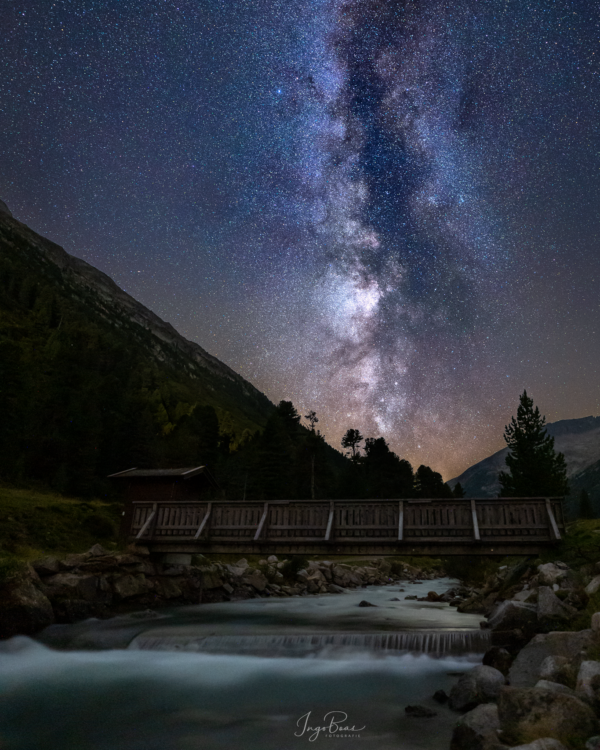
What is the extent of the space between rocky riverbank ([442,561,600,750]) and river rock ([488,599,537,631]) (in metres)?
0.02

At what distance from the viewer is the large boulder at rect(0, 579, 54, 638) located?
16.7 m

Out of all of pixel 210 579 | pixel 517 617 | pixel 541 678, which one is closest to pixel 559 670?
pixel 541 678

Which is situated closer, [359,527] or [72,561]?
[359,527]

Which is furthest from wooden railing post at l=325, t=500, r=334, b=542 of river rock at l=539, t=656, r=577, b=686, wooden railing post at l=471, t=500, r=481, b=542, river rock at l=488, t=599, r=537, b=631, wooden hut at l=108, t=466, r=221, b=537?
wooden hut at l=108, t=466, r=221, b=537

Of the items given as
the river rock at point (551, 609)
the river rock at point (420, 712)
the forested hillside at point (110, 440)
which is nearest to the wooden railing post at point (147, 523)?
the river rock at point (420, 712)

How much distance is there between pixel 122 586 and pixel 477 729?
63.6 ft

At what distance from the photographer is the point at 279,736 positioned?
9414 millimetres

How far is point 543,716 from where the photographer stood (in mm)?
6469

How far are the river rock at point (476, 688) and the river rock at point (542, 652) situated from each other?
0.31 meters

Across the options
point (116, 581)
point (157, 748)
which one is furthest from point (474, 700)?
point (116, 581)

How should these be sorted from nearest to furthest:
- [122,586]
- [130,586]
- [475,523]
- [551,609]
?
[551,609], [475,523], [122,586], [130,586]

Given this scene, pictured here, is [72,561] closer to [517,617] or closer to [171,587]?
[171,587]

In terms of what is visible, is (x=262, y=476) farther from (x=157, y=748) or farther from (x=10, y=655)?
(x=157, y=748)

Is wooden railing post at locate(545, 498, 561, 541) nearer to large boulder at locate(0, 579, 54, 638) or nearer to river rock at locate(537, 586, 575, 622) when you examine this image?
river rock at locate(537, 586, 575, 622)
